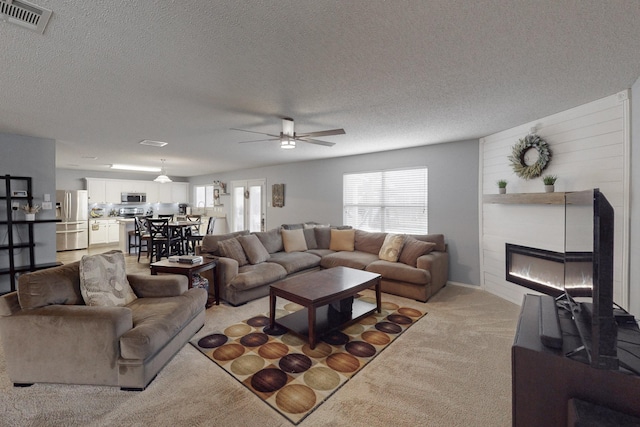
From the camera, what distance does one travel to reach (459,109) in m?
3.08

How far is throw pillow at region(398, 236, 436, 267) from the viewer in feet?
14.0

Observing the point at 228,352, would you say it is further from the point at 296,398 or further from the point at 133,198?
the point at 133,198

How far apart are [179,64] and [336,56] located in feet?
3.86

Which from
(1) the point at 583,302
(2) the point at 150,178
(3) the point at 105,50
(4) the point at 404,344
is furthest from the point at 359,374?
(2) the point at 150,178

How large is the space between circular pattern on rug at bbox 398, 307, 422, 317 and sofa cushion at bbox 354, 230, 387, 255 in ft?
5.13

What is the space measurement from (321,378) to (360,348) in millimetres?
584

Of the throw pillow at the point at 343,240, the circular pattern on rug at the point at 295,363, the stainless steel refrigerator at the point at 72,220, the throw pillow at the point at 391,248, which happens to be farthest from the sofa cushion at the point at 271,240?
the stainless steel refrigerator at the point at 72,220

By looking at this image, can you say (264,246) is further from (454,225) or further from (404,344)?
(454,225)

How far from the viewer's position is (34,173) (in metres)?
4.44

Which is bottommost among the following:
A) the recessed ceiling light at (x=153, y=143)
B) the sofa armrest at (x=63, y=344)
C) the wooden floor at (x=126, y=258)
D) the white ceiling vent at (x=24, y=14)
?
the wooden floor at (x=126, y=258)

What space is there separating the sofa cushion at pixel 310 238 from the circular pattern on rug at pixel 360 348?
9.56ft

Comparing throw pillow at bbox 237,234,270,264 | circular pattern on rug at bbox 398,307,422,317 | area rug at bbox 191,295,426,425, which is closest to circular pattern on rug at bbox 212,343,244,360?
area rug at bbox 191,295,426,425

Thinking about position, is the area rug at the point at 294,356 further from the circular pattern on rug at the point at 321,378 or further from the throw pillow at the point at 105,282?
the throw pillow at the point at 105,282

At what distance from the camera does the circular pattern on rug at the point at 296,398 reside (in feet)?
A: 6.09
